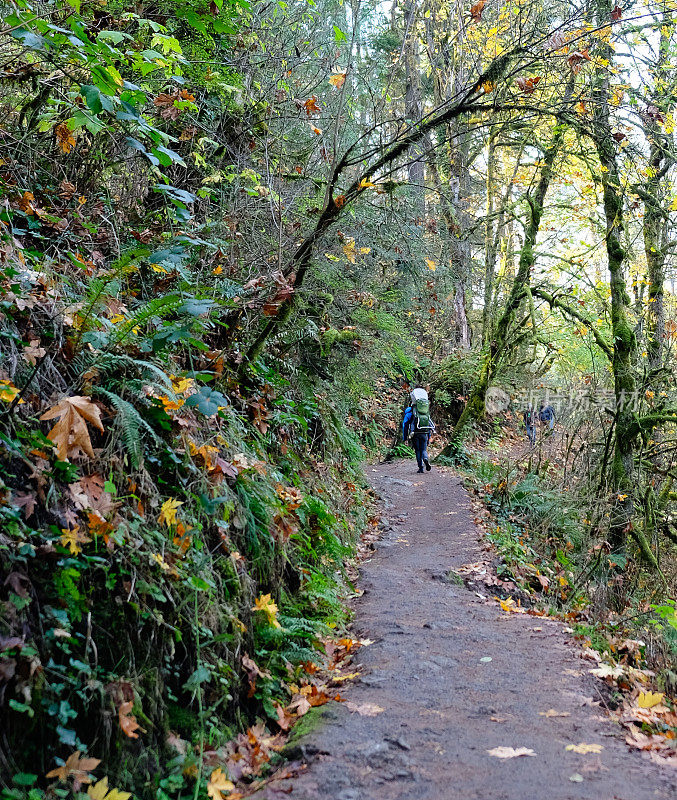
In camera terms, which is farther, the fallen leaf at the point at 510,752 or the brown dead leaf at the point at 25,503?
the fallen leaf at the point at 510,752

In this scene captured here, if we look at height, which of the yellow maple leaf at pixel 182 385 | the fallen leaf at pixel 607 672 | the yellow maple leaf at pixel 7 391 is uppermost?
the yellow maple leaf at pixel 182 385

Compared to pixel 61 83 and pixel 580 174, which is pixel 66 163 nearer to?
pixel 61 83

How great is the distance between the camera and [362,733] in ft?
11.6

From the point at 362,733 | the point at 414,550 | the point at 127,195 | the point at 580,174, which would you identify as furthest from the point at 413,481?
the point at 362,733

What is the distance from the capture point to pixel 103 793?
8.20 feet

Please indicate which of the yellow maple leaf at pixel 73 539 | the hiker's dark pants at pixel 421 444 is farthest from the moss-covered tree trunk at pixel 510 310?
the yellow maple leaf at pixel 73 539

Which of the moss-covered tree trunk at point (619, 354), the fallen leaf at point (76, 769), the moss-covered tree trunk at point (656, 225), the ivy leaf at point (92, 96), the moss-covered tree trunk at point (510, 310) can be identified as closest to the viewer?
the fallen leaf at point (76, 769)

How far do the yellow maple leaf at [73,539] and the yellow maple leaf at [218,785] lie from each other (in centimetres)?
131

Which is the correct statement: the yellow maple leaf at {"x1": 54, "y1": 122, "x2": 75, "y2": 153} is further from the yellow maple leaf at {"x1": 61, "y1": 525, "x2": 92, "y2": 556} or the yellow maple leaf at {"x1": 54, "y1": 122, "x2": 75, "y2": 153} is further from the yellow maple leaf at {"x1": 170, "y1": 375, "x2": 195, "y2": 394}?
the yellow maple leaf at {"x1": 61, "y1": 525, "x2": 92, "y2": 556}

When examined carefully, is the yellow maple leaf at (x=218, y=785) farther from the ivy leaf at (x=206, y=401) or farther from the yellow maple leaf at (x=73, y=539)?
the ivy leaf at (x=206, y=401)

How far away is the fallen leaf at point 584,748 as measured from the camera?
3.37m

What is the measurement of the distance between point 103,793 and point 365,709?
184 cm

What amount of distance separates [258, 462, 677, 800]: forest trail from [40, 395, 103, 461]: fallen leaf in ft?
6.49

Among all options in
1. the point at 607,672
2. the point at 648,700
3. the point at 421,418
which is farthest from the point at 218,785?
the point at 421,418
